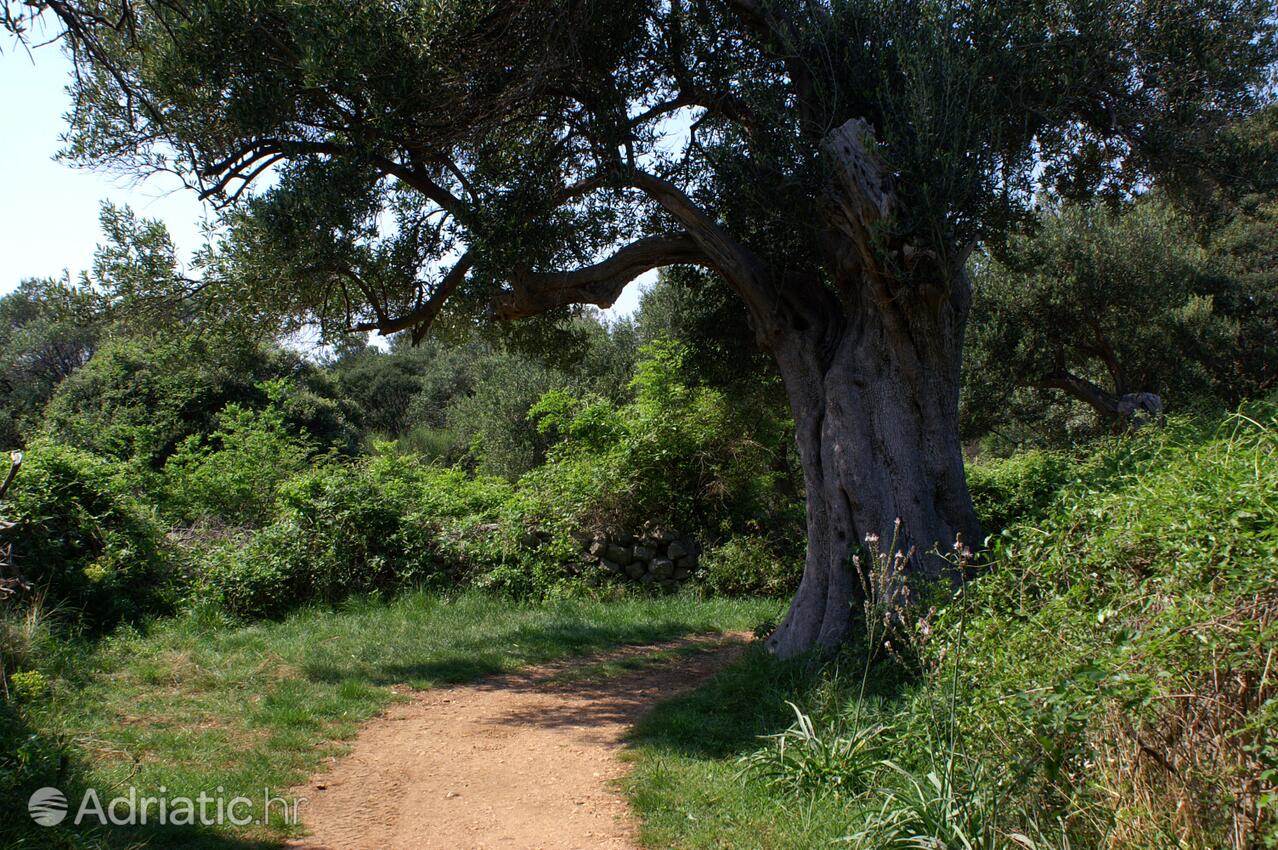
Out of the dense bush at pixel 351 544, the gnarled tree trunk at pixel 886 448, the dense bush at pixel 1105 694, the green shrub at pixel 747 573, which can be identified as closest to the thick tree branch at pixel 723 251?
the gnarled tree trunk at pixel 886 448

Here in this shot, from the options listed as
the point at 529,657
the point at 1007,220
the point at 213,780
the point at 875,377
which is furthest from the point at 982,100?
the point at 213,780

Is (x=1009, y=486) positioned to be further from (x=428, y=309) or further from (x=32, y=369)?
(x=32, y=369)

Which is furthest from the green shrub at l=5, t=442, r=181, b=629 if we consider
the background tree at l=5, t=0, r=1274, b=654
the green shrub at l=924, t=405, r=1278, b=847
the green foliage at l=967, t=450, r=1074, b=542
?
the green foliage at l=967, t=450, r=1074, b=542

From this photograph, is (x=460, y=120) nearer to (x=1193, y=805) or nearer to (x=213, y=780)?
(x=213, y=780)

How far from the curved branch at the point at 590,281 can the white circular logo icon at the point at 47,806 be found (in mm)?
5286

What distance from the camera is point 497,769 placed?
20.2 feet

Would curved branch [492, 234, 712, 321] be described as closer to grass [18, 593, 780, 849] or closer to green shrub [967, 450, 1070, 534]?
grass [18, 593, 780, 849]

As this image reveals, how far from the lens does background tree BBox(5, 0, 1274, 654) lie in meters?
7.29

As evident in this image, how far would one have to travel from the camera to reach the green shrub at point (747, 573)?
41.4 ft

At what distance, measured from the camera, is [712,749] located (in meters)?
6.10

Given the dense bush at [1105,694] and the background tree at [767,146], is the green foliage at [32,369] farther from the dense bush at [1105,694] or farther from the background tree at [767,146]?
the dense bush at [1105,694]

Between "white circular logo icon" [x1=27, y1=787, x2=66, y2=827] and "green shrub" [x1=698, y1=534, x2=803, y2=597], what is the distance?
9.08 metres

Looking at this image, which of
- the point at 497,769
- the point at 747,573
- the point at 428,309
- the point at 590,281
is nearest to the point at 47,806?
the point at 497,769

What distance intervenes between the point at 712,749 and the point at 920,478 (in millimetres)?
3062
